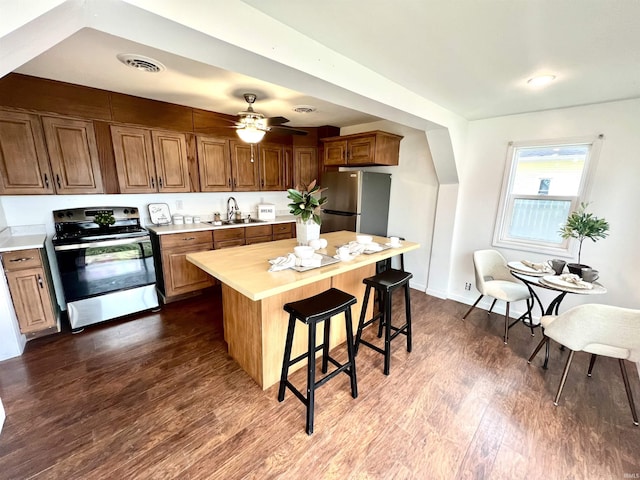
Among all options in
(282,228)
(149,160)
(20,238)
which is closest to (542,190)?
(282,228)

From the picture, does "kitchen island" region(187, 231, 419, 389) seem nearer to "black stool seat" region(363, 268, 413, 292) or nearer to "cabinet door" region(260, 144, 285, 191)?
"black stool seat" region(363, 268, 413, 292)

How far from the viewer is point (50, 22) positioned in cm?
94

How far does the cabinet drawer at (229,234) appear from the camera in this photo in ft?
11.6

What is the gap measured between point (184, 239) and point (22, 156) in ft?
5.14

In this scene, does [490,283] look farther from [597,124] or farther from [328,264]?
[328,264]

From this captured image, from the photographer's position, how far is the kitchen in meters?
2.22

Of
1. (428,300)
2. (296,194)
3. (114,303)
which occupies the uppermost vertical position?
(296,194)

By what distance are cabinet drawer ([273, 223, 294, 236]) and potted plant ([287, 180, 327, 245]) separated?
1.90m

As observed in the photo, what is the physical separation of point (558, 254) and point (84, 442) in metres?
4.32

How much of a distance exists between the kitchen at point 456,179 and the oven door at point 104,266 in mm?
662

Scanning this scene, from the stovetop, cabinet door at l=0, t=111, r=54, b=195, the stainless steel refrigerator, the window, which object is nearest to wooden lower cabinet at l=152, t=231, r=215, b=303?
the stovetop

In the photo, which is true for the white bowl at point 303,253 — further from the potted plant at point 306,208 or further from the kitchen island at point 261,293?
the potted plant at point 306,208

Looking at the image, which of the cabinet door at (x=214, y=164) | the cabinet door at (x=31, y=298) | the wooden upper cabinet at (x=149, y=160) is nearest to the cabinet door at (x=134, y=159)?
the wooden upper cabinet at (x=149, y=160)

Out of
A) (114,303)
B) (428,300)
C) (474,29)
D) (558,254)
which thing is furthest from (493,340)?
(114,303)
